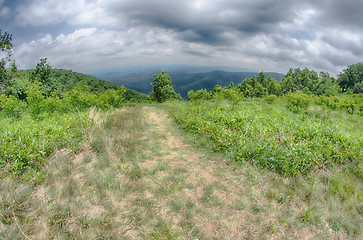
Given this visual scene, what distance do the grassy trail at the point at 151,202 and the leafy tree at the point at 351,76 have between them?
66991mm

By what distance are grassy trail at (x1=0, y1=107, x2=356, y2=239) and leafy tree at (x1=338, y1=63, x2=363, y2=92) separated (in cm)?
6699

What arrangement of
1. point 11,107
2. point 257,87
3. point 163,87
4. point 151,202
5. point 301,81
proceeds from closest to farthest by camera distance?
point 151,202, point 11,107, point 163,87, point 257,87, point 301,81

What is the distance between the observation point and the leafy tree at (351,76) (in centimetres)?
4994

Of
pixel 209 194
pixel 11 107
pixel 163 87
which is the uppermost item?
pixel 163 87

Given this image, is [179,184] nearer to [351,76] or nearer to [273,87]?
[273,87]

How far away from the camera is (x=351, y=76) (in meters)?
51.2

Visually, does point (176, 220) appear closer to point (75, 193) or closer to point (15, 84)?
point (75, 193)

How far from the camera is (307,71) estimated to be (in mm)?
60656

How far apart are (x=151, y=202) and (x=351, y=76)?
2871 inches

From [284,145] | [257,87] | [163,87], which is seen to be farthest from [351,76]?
[284,145]

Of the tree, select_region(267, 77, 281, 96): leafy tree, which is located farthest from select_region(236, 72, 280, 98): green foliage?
the tree

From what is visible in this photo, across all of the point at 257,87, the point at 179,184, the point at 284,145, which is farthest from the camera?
the point at 257,87

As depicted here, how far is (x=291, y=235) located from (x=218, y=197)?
1.46 m

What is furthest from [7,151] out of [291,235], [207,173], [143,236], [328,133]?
[328,133]
